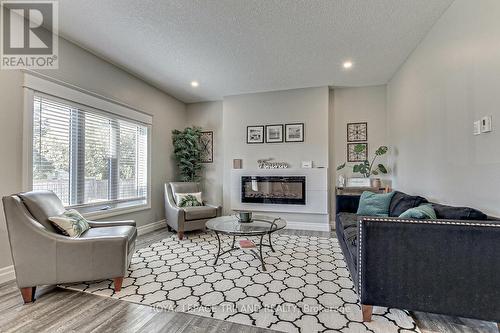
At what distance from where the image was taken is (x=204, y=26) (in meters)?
2.78

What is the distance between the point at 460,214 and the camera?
176 centimetres

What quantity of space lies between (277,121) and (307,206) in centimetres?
182

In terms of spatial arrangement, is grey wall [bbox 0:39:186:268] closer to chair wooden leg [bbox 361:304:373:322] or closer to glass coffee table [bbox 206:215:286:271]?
glass coffee table [bbox 206:215:286:271]

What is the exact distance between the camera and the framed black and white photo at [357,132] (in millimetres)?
4785

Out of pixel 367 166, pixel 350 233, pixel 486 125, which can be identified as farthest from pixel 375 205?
pixel 486 125

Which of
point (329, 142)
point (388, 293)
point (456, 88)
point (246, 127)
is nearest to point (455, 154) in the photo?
point (456, 88)

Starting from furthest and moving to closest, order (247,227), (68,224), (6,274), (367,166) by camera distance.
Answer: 1. (367,166)
2. (247,227)
3. (6,274)
4. (68,224)

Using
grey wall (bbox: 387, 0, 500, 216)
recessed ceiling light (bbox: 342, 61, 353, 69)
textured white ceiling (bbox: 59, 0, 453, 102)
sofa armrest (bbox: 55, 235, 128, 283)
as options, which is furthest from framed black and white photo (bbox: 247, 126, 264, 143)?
sofa armrest (bbox: 55, 235, 128, 283)

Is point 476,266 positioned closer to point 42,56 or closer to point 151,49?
point 151,49

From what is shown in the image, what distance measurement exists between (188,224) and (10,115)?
2.59 meters

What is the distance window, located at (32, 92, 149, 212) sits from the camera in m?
2.88

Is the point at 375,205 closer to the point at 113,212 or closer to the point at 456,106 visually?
the point at 456,106

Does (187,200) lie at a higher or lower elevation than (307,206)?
higher
